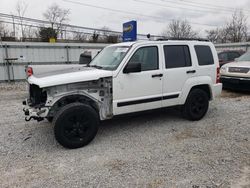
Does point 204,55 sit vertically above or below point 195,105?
above

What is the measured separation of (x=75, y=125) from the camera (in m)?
3.96

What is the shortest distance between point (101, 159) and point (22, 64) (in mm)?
10701

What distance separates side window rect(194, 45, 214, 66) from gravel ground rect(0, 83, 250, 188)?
4.83 ft

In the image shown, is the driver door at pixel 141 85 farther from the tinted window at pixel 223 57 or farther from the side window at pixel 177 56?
the tinted window at pixel 223 57

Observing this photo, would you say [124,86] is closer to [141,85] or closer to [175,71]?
[141,85]

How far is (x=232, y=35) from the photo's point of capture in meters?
44.2

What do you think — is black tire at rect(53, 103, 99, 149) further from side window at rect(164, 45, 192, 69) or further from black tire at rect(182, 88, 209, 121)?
black tire at rect(182, 88, 209, 121)

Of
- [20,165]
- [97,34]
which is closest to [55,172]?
[20,165]

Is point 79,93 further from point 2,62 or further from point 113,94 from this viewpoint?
point 2,62

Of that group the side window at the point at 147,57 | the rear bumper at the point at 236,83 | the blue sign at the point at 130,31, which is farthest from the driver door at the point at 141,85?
the blue sign at the point at 130,31

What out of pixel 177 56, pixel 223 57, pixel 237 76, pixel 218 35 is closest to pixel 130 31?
pixel 223 57

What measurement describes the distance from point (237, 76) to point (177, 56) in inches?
176

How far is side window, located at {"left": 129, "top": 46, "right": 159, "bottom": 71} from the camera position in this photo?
4.54 m

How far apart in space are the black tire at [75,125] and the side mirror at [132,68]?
102 centimetres
